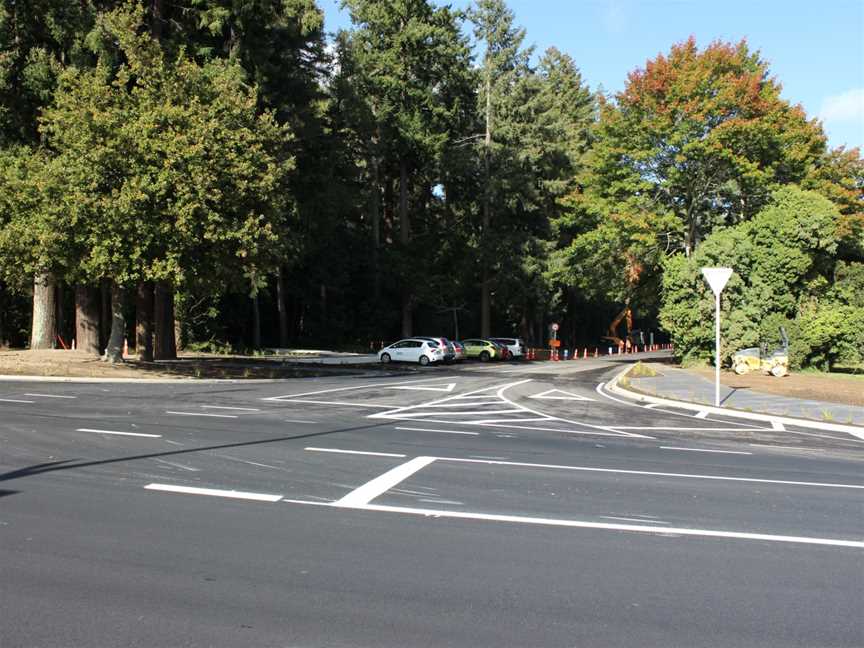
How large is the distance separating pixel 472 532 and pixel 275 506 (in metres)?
2.04

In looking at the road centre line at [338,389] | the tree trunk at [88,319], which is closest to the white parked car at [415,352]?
the road centre line at [338,389]

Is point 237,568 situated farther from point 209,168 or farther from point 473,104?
point 473,104

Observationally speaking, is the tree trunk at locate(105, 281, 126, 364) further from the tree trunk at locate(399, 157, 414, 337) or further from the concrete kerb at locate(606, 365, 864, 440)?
the tree trunk at locate(399, 157, 414, 337)

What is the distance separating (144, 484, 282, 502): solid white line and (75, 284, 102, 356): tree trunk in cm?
2682

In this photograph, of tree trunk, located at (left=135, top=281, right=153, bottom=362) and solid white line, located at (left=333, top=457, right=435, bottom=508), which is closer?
solid white line, located at (left=333, top=457, right=435, bottom=508)

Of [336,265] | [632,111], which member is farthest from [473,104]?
[632,111]

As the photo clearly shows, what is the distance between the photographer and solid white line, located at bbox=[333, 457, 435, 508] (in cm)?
761

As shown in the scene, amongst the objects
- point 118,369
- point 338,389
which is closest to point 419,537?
point 338,389

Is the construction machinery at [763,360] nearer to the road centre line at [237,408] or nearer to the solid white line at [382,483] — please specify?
the road centre line at [237,408]

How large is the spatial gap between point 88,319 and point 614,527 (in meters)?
30.6

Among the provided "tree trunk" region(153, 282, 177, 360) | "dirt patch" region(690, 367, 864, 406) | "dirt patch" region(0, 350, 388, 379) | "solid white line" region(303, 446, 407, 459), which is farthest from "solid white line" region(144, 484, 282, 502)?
"tree trunk" region(153, 282, 177, 360)

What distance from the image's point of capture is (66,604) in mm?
4738

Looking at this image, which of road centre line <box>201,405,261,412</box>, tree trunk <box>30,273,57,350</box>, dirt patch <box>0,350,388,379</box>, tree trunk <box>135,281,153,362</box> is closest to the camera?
road centre line <box>201,405,261,412</box>

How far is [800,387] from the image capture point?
76.7 ft
